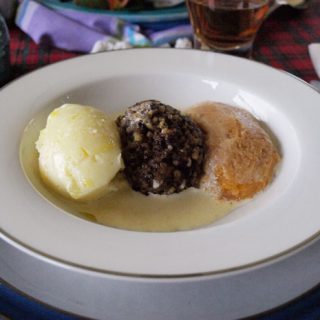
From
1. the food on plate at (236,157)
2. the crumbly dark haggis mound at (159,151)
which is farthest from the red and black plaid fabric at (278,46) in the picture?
the crumbly dark haggis mound at (159,151)

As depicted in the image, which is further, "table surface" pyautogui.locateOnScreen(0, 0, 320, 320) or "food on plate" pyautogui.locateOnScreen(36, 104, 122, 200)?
"table surface" pyautogui.locateOnScreen(0, 0, 320, 320)

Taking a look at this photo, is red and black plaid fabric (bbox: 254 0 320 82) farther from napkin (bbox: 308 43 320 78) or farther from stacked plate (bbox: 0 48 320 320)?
stacked plate (bbox: 0 48 320 320)

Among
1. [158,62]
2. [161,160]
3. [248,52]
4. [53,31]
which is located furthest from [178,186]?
[53,31]

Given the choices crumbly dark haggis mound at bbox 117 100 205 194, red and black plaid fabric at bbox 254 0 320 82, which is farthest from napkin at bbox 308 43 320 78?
crumbly dark haggis mound at bbox 117 100 205 194

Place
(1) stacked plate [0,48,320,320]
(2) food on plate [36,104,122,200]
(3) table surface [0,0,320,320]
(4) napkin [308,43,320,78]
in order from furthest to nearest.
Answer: (3) table surface [0,0,320,320]
(4) napkin [308,43,320,78]
(2) food on plate [36,104,122,200]
(1) stacked plate [0,48,320,320]

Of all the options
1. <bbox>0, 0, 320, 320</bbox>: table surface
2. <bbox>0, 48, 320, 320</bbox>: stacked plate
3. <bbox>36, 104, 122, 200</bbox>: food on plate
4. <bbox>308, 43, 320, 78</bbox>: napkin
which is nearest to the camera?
<bbox>0, 48, 320, 320</bbox>: stacked plate
